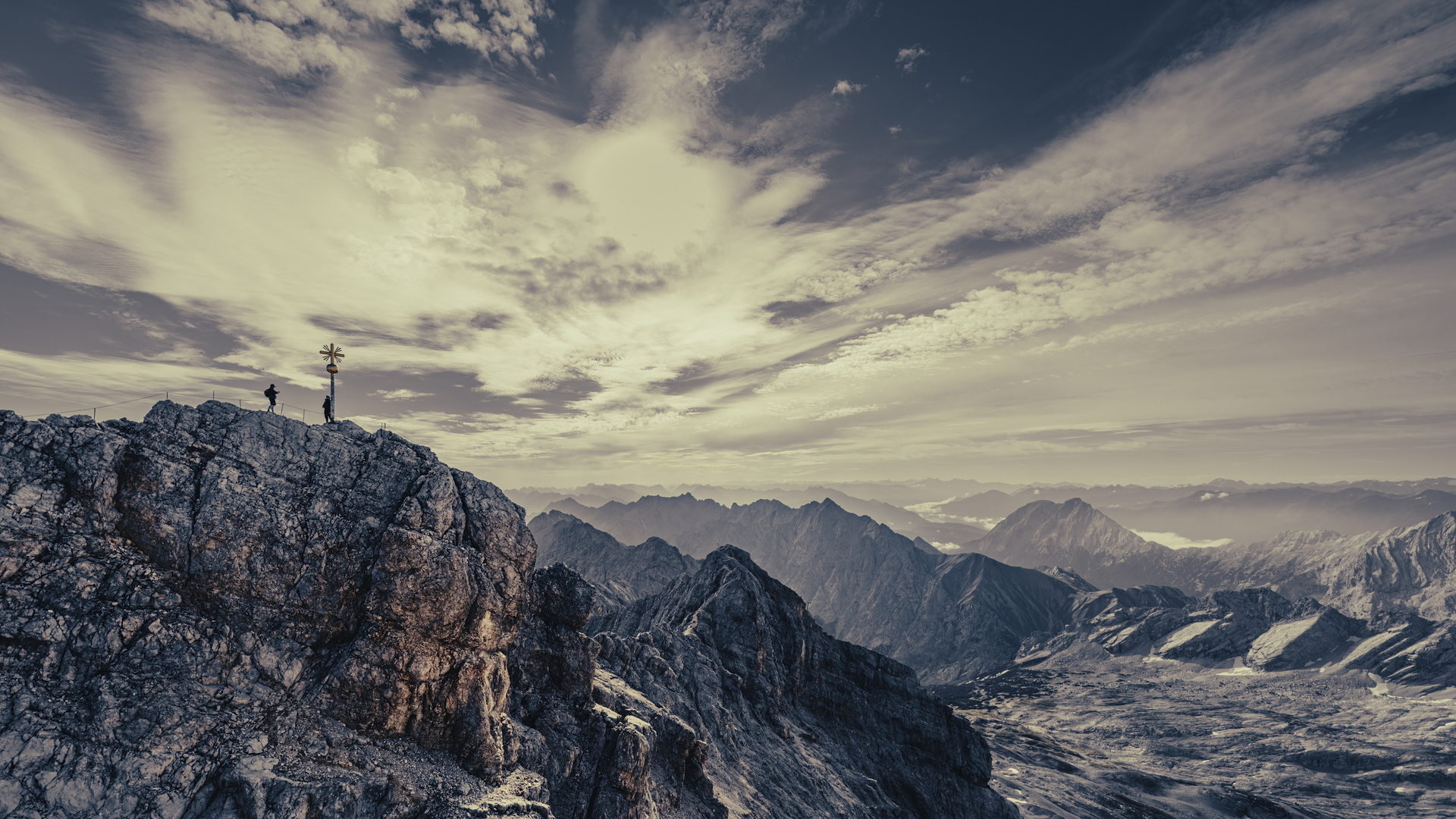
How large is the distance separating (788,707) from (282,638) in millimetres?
98106

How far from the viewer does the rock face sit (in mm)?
79250

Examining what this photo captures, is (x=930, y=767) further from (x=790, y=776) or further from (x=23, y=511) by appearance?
(x=23, y=511)

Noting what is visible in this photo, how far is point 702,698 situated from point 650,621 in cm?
6320

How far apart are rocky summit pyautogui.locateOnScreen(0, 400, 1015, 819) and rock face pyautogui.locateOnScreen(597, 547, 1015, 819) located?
59.7ft

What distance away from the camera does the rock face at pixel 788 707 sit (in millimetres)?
79250

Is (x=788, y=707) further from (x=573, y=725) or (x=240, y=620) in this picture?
(x=240, y=620)

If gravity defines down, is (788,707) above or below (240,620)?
below

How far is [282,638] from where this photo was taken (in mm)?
36156

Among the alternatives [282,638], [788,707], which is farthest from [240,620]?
[788,707]

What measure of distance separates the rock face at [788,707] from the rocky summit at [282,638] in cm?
1821

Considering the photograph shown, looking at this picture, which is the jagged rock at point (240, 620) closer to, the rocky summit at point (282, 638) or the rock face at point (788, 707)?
the rocky summit at point (282, 638)

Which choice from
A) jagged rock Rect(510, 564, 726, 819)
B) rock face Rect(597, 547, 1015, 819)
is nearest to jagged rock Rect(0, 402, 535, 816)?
jagged rock Rect(510, 564, 726, 819)

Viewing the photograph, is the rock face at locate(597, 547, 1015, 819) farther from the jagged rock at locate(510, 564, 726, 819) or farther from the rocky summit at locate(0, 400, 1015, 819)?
the rocky summit at locate(0, 400, 1015, 819)

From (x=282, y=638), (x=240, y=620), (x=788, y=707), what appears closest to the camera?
(x=240, y=620)
